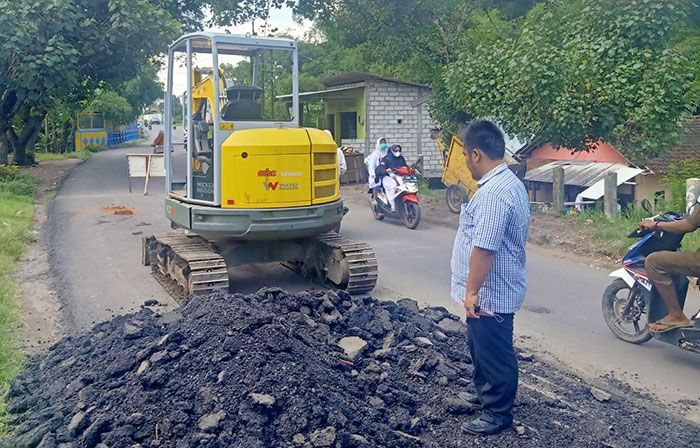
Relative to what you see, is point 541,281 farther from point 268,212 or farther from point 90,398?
point 90,398

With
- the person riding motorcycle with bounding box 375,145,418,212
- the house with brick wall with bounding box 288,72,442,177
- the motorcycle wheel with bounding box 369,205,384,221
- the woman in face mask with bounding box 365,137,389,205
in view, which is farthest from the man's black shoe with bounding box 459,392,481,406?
the house with brick wall with bounding box 288,72,442,177

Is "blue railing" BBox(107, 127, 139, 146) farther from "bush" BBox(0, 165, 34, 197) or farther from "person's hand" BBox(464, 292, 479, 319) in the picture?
"person's hand" BBox(464, 292, 479, 319)

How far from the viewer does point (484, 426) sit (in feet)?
15.1

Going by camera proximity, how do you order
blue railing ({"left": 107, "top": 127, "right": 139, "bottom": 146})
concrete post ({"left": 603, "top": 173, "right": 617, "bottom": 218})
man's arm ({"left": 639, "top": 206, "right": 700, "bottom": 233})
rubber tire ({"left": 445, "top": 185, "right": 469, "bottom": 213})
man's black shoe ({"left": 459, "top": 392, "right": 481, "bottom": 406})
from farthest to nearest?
blue railing ({"left": 107, "top": 127, "right": 139, "bottom": 146}) → rubber tire ({"left": 445, "top": 185, "right": 469, "bottom": 213}) → concrete post ({"left": 603, "top": 173, "right": 617, "bottom": 218}) → man's arm ({"left": 639, "top": 206, "right": 700, "bottom": 233}) → man's black shoe ({"left": 459, "top": 392, "right": 481, "bottom": 406})

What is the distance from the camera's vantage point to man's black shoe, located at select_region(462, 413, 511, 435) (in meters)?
4.59

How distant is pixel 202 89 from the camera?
364 inches

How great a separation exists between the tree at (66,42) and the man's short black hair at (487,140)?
1728 centimetres

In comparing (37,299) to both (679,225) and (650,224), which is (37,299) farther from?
(679,225)

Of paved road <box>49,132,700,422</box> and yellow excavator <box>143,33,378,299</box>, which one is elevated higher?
yellow excavator <box>143,33,378,299</box>

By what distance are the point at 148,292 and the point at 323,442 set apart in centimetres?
536

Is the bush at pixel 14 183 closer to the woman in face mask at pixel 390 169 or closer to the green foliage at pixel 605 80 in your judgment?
the woman in face mask at pixel 390 169

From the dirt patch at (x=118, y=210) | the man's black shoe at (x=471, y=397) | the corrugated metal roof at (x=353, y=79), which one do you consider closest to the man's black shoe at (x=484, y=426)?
the man's black shoe at (x=471, y=397)

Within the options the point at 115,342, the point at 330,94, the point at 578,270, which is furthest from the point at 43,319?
the point at 330,94

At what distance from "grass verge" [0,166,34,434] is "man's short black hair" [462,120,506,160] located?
144 inches
